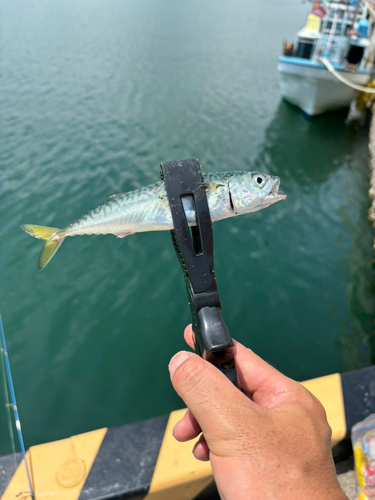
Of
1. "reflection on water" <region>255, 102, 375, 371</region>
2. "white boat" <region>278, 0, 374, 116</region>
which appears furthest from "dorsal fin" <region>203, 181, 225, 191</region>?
"white boat" <region>278, 0, 374, 116</region>

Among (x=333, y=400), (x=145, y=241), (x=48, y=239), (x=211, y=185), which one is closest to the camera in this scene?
(x=211, y=185)

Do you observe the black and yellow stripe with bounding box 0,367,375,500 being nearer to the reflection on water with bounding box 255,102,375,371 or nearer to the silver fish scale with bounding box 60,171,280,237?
the silver fish scale with bounding box 60,171,280,237

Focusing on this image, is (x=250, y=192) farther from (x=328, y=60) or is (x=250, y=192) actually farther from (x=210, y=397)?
(x=328, y=60)

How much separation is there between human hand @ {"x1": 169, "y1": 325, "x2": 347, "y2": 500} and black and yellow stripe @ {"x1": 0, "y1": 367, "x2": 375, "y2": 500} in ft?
4.32

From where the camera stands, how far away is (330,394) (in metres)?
3.22

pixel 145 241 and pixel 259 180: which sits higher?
pixel 259 180

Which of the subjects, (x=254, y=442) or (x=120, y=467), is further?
(x=120, y=467)

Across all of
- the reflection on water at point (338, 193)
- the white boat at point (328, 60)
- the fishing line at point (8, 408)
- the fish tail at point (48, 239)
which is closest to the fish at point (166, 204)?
the fish tail at point (48, 239)

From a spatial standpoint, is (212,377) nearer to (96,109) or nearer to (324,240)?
(324,240)

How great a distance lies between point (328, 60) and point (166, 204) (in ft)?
57.6

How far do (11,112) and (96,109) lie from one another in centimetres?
288

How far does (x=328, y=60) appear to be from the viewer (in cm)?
1540

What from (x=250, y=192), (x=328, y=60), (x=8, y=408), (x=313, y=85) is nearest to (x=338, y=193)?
(x=313, y=85)

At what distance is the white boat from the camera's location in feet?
49.3
